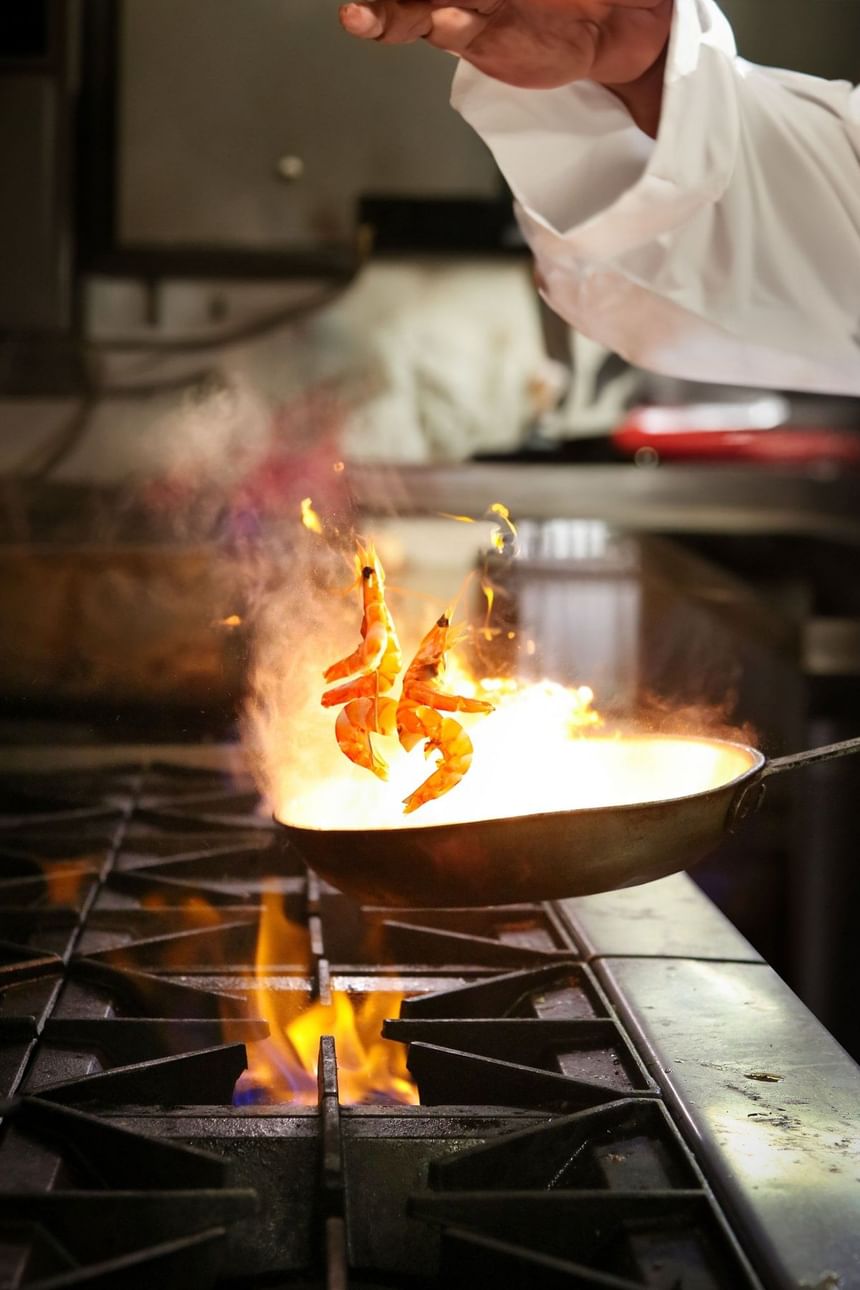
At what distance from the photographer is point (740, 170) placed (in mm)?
1104

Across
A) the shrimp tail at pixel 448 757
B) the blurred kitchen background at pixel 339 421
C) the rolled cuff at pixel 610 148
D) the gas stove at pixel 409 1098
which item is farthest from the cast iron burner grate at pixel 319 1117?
the rolled cuff at pixel 610 148

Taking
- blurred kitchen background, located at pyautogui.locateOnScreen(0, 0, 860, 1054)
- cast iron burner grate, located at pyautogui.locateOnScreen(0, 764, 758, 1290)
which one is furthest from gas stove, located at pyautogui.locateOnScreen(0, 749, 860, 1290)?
blurred kitchen background, located at pyautogui.locateOnScreen(0, 0, 860, 1054)

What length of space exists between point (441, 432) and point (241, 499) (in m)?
0.72

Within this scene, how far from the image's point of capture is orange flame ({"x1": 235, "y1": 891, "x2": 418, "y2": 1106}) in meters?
0.81

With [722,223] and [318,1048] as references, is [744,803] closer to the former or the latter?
[318,1048]

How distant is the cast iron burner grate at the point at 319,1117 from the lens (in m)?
0.59

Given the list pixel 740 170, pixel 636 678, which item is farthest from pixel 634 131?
pixel 636 678

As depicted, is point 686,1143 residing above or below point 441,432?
below

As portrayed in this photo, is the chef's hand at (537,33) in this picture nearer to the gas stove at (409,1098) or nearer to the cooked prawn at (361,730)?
the cooked prawn at (361,730)

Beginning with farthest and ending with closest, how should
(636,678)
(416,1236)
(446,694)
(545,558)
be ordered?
(545,558), (636,678), (446,694), (416,1236)

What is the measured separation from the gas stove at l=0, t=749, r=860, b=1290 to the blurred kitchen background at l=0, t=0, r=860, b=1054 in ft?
1.41

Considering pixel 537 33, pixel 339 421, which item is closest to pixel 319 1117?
pixel 537 33

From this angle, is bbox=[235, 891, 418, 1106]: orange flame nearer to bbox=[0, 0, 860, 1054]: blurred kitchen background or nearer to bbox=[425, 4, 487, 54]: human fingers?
bbox=[0, 0, 860, 1054]: blurred kitchen background

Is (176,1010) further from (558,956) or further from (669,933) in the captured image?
(669,933)
